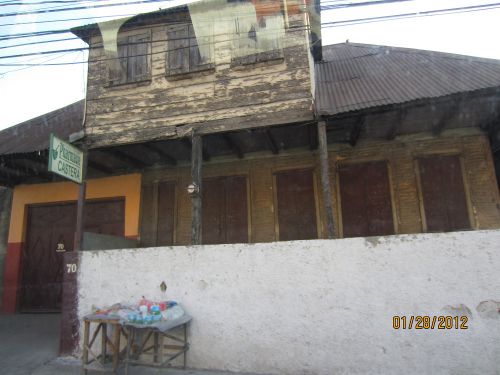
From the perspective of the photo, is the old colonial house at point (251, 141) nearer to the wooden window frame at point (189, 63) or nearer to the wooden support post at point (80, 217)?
the wooden window frame at point (189, 63)

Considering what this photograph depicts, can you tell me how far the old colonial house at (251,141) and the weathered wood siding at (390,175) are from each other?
30 millimetres

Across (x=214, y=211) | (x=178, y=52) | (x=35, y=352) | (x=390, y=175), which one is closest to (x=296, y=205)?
(x=214, y=211)

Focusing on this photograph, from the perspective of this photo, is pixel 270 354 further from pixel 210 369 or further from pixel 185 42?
pixel 185 42

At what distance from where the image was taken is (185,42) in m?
7.85

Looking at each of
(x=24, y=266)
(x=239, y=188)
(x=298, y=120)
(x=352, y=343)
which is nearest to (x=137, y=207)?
(x=239, y=188)

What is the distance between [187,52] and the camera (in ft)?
25.5

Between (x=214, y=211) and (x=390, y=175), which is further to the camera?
(x=214, y=211)

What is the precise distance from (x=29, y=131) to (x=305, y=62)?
7.04 metres

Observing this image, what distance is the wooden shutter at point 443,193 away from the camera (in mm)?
7738

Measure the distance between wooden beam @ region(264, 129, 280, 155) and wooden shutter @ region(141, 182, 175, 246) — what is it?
285cm

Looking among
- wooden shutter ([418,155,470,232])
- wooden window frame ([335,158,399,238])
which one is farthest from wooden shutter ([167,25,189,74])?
wooden shutter ([418,155,470,232])

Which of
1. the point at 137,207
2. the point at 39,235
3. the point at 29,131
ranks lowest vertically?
the point at 39,235
